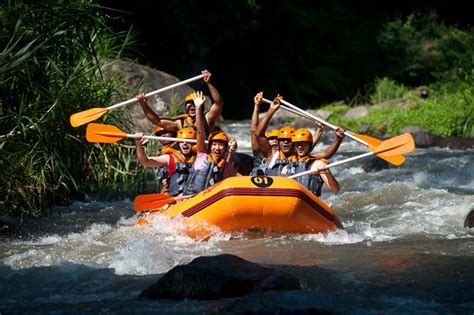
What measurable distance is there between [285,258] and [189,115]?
281 centimetres

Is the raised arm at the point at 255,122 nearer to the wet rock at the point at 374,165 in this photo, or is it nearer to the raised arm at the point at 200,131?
the raised arm at the point at 200,131

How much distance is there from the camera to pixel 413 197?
1050 cm

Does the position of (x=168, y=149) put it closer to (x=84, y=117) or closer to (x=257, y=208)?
(x=84, y=117)

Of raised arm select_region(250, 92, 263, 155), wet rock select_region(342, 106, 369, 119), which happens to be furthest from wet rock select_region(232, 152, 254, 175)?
wet rock select_region(342, 106, 369, 119)

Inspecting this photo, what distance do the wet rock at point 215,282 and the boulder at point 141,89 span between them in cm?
415

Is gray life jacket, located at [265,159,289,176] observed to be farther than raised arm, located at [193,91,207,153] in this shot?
Yes

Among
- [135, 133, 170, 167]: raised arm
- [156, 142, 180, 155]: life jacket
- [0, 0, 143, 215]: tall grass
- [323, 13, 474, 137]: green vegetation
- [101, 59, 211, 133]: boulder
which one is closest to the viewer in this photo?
[0, 0, 143, 215]: tall grass

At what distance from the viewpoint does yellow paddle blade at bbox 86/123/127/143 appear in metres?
8.57

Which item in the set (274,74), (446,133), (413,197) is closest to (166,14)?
(274,74)

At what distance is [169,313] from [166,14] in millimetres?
14317

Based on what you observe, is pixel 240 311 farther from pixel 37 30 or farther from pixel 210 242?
pixel 37 30

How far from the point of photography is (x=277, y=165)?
8969 millimetres

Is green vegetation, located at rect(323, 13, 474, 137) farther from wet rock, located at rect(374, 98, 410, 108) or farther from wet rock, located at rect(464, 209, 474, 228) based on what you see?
wet rock, located at rect(464, 209, 474, 228)

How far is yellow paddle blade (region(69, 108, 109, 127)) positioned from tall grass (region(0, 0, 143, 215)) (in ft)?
0.60
